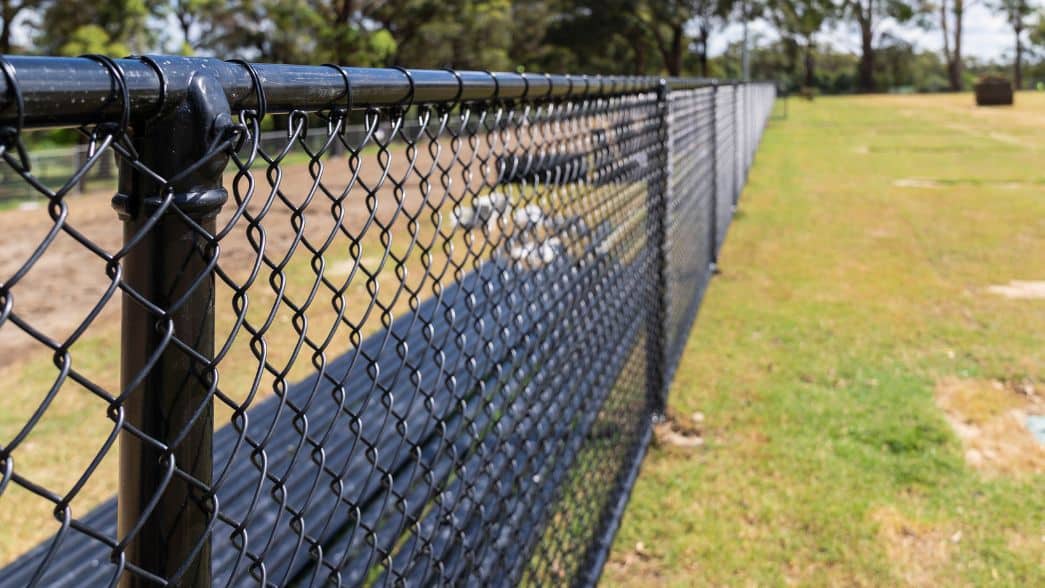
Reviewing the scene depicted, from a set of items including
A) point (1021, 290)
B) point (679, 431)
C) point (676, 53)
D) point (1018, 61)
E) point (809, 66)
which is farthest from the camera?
point (1018, 61)

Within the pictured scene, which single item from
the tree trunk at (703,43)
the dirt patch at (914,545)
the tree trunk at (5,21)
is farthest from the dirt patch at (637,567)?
the tree trunk at (703,43)

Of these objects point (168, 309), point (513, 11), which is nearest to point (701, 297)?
point (168, 309)

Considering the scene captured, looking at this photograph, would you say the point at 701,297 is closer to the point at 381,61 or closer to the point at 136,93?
the point at 136,93

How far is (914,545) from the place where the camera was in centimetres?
330

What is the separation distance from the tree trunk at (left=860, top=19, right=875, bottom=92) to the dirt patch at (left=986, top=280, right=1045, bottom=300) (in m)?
63.8

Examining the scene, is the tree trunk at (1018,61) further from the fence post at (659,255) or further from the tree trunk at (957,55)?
the fence post at (659,255)

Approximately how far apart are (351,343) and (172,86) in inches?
66.3

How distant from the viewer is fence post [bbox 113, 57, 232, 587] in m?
1.03

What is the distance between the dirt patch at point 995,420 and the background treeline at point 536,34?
1985 cm

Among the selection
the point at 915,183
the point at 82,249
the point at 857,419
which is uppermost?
the point at 915,183

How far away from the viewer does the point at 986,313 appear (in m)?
6.31

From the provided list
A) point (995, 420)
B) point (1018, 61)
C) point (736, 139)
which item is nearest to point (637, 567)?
point (995, 420)

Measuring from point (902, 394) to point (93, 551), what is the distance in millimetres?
4034

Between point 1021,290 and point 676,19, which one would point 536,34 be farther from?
point 1021,290
